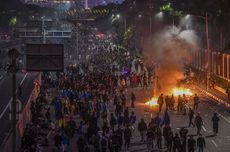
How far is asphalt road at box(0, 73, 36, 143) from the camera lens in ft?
123

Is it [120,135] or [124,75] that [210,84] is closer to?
[124,75]

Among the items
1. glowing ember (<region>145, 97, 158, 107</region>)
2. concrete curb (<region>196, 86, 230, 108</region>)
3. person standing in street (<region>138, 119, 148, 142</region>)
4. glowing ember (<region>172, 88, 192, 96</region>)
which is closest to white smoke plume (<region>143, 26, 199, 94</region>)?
glowing ember (<region>172, 88, 192, 96</region>)

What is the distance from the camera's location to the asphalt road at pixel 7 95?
123ft

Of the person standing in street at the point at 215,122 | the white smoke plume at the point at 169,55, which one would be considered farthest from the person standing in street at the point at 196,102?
the white smoke plume at the point at 169,55

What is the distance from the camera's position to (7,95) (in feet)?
186

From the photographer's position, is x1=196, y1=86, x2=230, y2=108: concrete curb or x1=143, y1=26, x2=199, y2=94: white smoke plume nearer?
x1=196, y1=86, x2=230, y2=108: concrete curb

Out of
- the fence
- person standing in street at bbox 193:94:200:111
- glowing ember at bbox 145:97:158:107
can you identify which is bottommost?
glowing ember at bbox 145:97:158:107

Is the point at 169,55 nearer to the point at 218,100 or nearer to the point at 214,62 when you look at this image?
the point at 214,62

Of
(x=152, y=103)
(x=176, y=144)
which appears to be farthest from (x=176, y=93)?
(x=176, y=144)

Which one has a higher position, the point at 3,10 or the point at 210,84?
the point at 3,10

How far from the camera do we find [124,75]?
2501 inches

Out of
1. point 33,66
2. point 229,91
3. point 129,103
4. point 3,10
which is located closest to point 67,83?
point 129,103

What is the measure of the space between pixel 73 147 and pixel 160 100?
11.3 meters

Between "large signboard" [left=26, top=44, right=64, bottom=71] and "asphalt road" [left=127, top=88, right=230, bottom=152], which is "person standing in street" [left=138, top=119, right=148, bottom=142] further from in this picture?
Result: "large signboard" [left=26, top=44, right=64, bottom=71]
